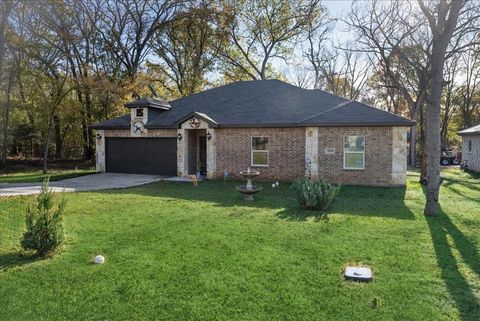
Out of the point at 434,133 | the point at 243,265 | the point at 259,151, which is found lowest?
the point at 243,265

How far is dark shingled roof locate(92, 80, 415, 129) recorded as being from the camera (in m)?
14.4

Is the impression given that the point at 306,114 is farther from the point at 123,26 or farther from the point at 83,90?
the point at 123,26

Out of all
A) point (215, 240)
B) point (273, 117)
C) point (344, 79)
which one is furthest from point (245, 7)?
point (215, 240)

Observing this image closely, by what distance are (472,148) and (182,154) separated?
20110mm

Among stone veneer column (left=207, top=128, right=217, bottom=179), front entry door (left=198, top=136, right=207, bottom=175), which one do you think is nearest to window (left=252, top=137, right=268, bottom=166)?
stone veneer column (left=207, top=128, right=217, bottom=179)

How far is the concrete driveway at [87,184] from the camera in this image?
12.5 meters

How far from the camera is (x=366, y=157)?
14.3 m

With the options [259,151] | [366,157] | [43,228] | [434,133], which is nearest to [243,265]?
[43,228]

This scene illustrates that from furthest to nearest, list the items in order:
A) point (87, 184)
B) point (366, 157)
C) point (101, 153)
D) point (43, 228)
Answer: point (101, 153), point (87, 184), point (366, 157), point (43, 228)

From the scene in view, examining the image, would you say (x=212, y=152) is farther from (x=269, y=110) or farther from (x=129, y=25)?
(x=129, y=25)

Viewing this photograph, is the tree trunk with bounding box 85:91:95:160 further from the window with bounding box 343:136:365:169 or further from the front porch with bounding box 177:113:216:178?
the window with bounding box 343:136:365:169

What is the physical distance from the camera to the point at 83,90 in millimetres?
24984

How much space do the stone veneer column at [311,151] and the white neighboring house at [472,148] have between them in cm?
1413

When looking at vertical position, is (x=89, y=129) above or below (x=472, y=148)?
above
